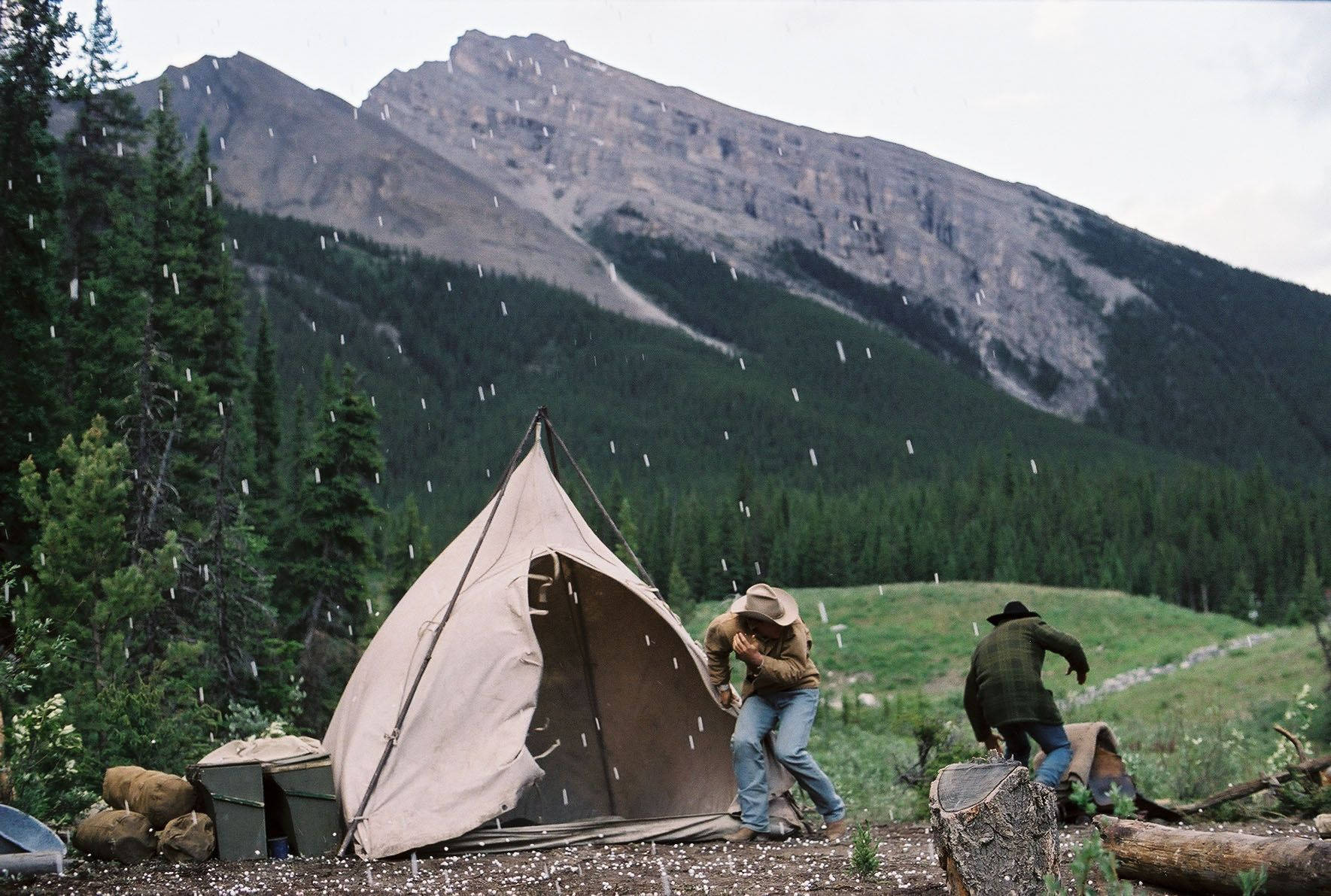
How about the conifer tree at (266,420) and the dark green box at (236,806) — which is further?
the conifer tree at (266,420)

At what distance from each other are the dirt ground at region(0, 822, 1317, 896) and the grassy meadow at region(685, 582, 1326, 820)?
3.37m

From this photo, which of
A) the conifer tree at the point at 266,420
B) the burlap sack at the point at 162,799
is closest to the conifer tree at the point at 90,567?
the burlap sack at the point at 162,799

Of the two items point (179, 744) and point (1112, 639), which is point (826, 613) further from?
point (179, 744)

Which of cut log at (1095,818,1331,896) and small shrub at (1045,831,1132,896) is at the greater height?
small shrub at (1045,831,1132,896)

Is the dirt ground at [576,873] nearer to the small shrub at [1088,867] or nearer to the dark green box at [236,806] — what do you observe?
the dark green box at [236,806]

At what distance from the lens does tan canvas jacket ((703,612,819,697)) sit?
8.20 metres

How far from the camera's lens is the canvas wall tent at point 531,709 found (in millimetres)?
8078

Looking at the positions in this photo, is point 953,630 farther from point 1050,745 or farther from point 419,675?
point 419,675

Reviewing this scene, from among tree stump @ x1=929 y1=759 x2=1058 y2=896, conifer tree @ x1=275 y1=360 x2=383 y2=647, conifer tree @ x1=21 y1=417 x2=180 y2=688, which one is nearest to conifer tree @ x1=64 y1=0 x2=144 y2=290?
conifer tree @ x1=275 y1=360 x2=383 y2=647

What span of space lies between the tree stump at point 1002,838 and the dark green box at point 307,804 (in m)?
4.43

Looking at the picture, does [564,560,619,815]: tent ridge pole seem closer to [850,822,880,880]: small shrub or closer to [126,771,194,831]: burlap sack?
[126,771,194,831]: burlap sack

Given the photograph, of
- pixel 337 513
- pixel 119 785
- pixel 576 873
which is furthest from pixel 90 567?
pixel 337 513

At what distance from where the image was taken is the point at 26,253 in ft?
65.2

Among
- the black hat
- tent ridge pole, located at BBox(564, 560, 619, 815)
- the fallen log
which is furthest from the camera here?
tent ridge pole, located at BBox(564, 560, 619, 815)
